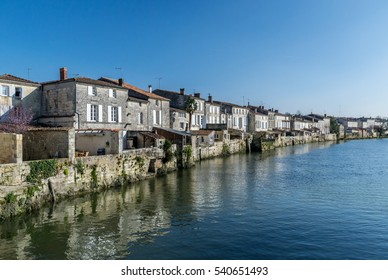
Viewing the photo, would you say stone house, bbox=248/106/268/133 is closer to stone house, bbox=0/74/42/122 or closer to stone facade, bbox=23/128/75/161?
stone house, bbox=0/74/42/122

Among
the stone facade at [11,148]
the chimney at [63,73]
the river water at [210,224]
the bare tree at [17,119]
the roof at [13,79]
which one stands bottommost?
the river water at [210,224]

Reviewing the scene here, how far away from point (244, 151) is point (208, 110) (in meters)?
12.6

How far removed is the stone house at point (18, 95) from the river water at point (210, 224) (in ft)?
50.3

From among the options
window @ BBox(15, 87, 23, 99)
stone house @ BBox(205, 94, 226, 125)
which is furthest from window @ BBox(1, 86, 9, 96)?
stone house @ BBox(205, 94, 226, 125)

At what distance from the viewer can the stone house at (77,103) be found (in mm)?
36781

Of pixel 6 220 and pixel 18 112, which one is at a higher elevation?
pixel 18 112

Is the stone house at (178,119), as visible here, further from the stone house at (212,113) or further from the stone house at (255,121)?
the stone house at (255,121)

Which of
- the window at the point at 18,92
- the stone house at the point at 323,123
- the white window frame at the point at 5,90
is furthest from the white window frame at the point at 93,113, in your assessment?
the stone house at the point at 323,123

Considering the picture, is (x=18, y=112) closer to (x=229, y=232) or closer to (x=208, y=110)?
(x=229, y=232)

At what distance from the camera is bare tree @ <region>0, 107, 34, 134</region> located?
31000mm

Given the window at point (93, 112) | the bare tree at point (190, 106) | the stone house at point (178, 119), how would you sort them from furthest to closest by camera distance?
the bare tree at point (190, 106), the stone house at point (178, 119), the window at point (93, 112)

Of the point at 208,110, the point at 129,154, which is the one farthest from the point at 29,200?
the point at 208,110

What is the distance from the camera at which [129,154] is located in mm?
34094

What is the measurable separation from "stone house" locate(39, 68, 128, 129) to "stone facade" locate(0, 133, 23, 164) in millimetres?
13718
